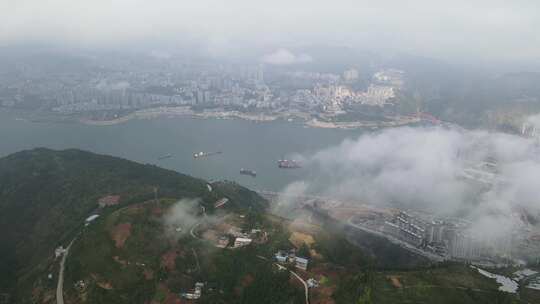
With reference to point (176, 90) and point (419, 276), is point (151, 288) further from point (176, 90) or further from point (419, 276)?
point (176, 90)

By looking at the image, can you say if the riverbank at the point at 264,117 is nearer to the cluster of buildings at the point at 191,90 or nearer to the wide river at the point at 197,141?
the wide river at the point at 197,141

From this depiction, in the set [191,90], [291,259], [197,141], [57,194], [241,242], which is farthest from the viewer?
[191,90]

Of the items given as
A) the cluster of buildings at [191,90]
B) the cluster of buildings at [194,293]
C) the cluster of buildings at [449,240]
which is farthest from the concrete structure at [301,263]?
the cluster of buildings at [191,90]

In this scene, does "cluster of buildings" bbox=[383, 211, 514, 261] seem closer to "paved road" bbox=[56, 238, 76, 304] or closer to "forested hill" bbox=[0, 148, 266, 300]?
"forested hill" bbox=[0, 148, 266, 300]

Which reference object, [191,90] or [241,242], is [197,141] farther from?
[241,242]

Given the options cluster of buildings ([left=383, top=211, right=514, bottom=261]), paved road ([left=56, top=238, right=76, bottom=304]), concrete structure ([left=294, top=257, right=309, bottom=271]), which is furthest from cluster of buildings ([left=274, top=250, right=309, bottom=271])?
cluster of buildings ([left=383, top=211, right=514, bottom=261])

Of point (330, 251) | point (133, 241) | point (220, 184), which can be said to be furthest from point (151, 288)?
point (220, 184)

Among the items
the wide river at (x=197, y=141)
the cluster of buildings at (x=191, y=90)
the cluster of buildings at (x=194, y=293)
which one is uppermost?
the cluster of buildings at (x=191, y=90)

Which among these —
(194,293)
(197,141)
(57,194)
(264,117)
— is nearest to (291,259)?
(194,293)
